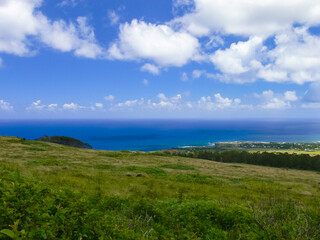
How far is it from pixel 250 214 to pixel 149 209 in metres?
4.25

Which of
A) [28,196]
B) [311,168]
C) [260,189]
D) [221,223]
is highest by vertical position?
[28,196]

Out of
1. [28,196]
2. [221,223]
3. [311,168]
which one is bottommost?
[311,168]

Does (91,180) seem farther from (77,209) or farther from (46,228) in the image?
(46,228)

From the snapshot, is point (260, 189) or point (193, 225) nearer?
point (193, 225)

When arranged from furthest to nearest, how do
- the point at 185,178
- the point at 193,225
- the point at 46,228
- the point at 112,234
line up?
1. the point at 185,178
2. the point at 193,225
3. the point at 112,234
4. the point at 46,228

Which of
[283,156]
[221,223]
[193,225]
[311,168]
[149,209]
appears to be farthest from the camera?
[283,156]

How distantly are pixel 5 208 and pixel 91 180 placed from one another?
46.3 feet

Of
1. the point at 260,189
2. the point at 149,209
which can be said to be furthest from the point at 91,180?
the point at 260,189

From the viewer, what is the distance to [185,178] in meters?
22.2

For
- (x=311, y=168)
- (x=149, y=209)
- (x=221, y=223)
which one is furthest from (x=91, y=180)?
(x=311, y=168)

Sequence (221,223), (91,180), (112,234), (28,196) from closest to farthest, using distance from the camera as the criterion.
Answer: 1. (112,234)
2. (28,196)
3. (221,223)
4. (91,180)

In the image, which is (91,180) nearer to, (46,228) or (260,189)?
(46,228)

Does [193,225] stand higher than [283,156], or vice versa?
[193,225]

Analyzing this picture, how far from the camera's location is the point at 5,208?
402 cm
